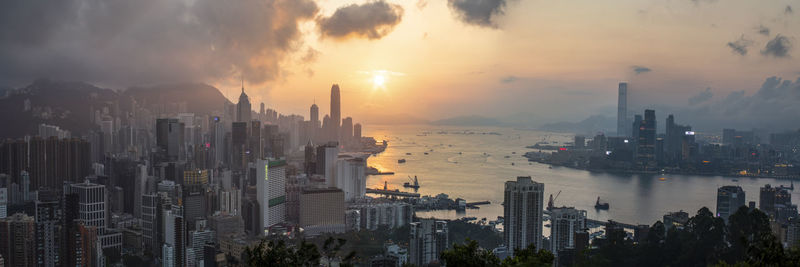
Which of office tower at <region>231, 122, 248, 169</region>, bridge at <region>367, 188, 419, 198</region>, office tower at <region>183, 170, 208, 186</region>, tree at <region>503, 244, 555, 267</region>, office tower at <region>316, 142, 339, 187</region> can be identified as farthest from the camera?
office tower at <region>231, 122, 248, 169</region>

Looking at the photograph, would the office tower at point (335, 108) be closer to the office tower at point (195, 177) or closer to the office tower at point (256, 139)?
the office tower at point (256, 139)

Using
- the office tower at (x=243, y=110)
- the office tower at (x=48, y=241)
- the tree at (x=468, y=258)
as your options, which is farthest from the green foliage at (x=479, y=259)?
the office tower at (x=243, y=110)

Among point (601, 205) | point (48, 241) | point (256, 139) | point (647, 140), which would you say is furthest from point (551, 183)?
point (48, 241)

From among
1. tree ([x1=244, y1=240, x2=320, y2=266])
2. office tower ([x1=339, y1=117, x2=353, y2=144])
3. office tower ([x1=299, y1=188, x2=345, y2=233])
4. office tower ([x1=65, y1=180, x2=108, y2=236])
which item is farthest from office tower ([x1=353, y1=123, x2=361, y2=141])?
tree ([x1=244, y1=240, x2=320, y2=266])

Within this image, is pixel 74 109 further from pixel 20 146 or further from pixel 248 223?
pixel 248 223

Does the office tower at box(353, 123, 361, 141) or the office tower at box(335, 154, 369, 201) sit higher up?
the office tower at box(353, 123, 361, 141)

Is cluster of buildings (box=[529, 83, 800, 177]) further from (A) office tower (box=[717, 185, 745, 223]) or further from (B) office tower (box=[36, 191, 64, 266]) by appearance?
(B) office tower (box=[36, 191, 64, 266])
